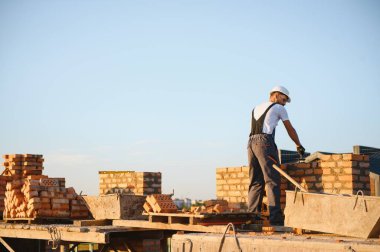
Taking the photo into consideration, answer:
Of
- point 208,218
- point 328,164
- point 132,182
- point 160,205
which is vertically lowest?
point 208,218

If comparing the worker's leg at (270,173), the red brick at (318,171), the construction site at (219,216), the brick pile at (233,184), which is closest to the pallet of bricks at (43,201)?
the construction site at (219,216)

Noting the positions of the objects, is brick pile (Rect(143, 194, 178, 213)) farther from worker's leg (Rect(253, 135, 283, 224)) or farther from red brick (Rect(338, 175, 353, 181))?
red brick (Rect(338, 175, 353, 181))

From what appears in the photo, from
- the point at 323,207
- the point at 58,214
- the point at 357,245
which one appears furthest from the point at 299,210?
the point at 58,214

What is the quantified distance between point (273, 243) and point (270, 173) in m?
2.83

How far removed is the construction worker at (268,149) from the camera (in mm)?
8109

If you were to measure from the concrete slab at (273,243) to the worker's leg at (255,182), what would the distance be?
2494 millimetres

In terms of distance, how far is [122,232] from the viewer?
29.3 feet

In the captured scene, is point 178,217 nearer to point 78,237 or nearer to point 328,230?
point 78,237

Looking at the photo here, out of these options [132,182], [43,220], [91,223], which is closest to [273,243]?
[91,223]

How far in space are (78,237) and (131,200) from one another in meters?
1.18

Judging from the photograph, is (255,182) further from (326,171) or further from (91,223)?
(91,223)

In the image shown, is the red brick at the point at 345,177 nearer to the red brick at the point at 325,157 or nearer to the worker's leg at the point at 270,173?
the red brick at the point at 325,157

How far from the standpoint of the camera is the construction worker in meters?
8.11

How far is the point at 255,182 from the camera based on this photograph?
8.68 meters
